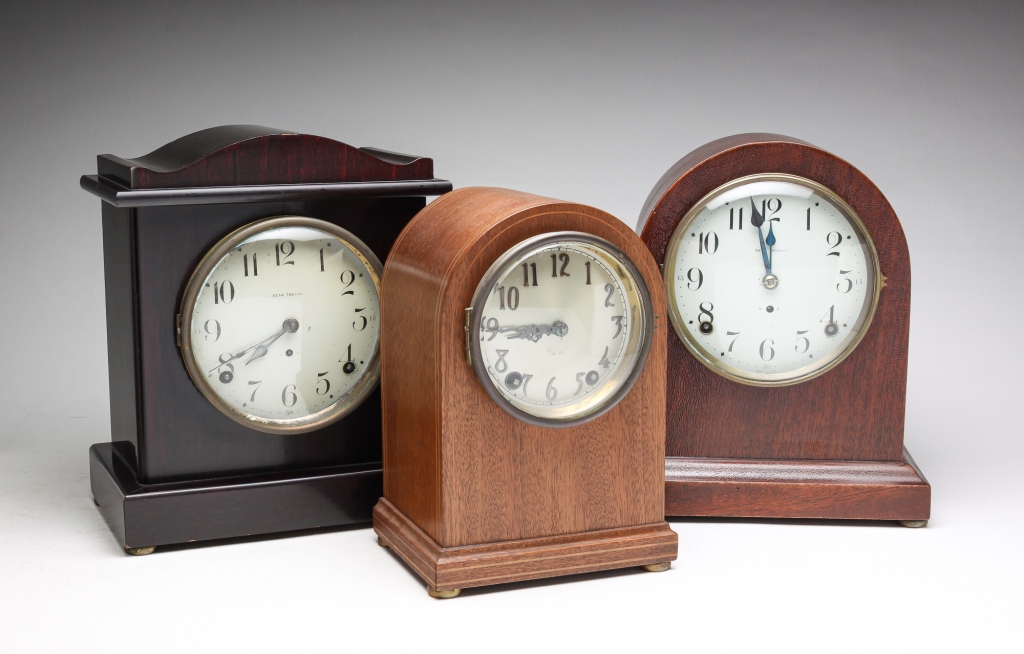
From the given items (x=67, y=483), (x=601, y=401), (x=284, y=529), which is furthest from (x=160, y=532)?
(x=601, y=401)

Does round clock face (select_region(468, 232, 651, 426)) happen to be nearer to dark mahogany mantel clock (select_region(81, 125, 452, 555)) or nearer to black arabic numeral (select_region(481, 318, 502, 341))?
black arabic numeral (select_region(481, 318, 502, 341))

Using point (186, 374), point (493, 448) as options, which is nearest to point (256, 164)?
point (186, 374)

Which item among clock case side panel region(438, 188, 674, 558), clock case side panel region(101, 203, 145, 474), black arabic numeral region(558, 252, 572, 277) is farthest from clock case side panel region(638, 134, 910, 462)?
clock case side panel region(101, 203, 145, 474)

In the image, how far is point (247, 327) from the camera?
339cm

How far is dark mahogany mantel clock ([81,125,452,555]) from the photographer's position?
3316mm

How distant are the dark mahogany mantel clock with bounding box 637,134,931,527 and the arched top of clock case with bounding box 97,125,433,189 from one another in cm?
69

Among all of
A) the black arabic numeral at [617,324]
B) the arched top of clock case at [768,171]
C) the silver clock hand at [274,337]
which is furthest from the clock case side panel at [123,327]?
the arched top of clock case at [768,171]

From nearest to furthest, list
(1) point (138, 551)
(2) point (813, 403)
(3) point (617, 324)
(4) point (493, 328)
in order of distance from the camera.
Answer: (4) point (493, 328)
(3) point (617, 324)
(1) point (138, 551)
(2) point (813, 403)

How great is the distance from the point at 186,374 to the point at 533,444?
0.87m

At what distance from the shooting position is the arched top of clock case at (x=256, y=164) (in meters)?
3.29

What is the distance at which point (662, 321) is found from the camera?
318cm

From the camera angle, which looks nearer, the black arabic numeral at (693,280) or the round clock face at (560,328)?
the round clock face at (560,328)

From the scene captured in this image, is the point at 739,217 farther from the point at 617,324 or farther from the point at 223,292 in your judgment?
the point at 223,292

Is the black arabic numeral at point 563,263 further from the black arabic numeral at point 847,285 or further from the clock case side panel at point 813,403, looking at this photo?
the black arabic numeral at point 847,285
